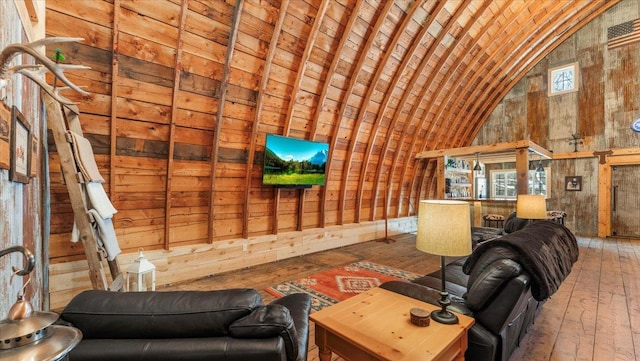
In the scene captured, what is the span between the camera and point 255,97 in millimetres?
4152

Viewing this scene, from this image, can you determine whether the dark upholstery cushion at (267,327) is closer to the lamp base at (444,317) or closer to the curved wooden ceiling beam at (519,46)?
the lamp base at (444,317)

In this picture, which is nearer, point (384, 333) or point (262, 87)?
point (384, 333)

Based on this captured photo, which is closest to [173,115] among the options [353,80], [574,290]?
[353,80]

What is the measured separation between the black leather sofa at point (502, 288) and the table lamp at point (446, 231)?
0.29 metres

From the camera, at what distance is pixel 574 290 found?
3.65 metres

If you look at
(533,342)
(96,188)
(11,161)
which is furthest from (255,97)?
(533,342)

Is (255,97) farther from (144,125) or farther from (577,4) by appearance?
(577,4)

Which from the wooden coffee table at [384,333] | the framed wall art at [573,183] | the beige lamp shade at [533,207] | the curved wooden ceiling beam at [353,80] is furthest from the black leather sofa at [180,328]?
the framed wall art at [573,183]

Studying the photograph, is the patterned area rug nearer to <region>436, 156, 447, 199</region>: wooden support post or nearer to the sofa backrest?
the sofa backrest

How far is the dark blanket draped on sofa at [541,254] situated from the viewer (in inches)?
74.3

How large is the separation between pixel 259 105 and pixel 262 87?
257mm

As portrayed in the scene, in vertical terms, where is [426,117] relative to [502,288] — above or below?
above

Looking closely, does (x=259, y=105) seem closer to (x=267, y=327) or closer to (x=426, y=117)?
(x=267, y=327)

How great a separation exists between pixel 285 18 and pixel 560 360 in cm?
467
